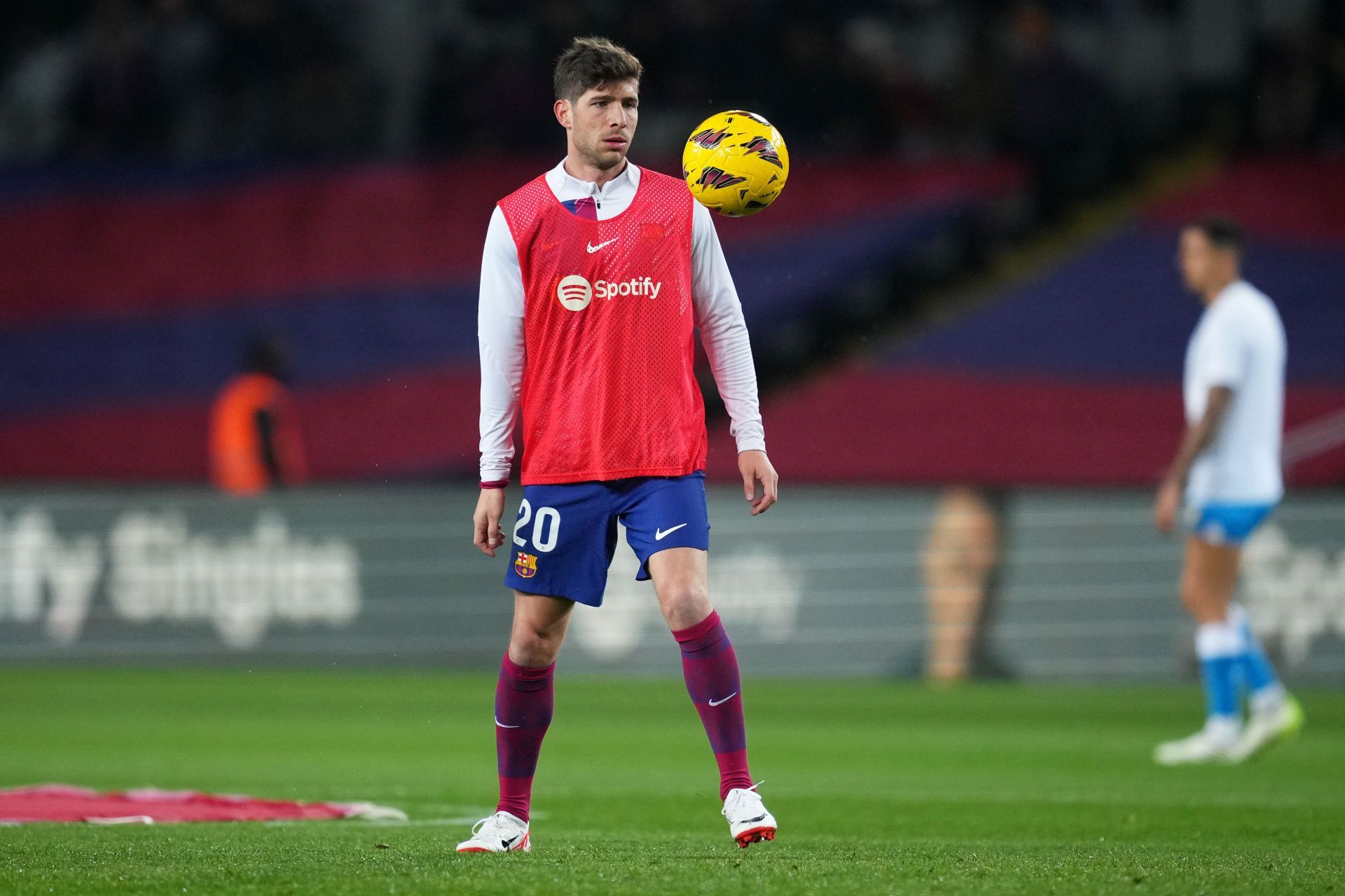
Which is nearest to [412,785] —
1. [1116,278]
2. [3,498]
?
[3,498]

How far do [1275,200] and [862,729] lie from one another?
11.0 meters

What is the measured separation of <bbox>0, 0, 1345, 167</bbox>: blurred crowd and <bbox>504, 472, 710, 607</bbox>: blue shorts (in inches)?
585

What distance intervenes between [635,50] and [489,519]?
50.4ft

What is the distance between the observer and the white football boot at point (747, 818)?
507 centimetres

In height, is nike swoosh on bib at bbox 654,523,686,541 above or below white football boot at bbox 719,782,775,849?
above

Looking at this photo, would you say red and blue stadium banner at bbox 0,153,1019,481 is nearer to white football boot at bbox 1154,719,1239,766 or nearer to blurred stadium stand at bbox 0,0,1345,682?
blurred stadium stand at bbox 0,0,1345,682

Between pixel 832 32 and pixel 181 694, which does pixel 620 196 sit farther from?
pixel 832 32

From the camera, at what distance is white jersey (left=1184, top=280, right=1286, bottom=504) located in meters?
9.01

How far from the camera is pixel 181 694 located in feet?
40.0

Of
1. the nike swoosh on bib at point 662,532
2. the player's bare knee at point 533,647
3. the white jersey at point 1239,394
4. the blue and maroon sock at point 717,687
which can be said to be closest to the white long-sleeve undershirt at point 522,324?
the nike swoosh on bib at point 662,532

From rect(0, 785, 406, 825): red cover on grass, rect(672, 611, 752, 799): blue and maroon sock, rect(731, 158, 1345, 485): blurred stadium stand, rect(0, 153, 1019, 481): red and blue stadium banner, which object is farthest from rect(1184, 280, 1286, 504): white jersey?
rect(0, 153, 1019, 481): red and blue stadium banner

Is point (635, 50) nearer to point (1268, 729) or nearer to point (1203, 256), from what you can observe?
point (1203, 256)

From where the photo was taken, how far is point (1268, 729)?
29.2 ft

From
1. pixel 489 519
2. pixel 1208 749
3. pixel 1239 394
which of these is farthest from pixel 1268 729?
pixel 489 519
